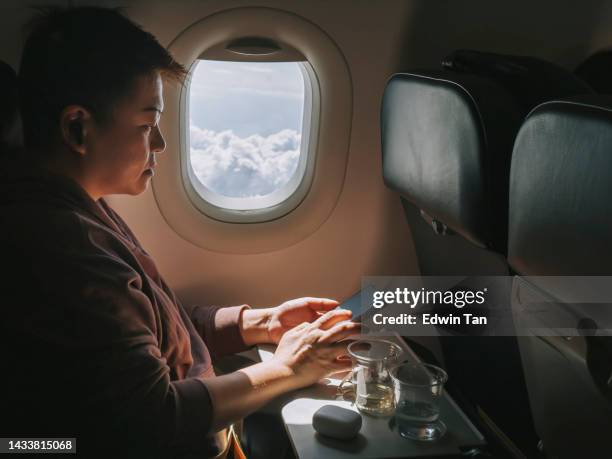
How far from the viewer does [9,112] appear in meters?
1.04

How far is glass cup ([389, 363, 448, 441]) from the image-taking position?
1117 mm

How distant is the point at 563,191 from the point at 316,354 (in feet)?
1.99

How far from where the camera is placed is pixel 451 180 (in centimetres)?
116

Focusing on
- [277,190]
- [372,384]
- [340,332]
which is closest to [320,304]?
[340,332]

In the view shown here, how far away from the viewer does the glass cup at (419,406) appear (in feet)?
3.67

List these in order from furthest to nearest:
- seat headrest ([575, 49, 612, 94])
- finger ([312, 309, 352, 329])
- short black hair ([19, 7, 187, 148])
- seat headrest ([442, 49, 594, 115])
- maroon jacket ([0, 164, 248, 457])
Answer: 1. seat headrest ([575, 49, 612, 94])
2. finger ([312, 309, 352, 329])
3. seat headrest ([442, 49, 594, 115])
4. short black hair ([19, 7, 187, 148])
5. maroon jacket ([0, 164, 248, 457])

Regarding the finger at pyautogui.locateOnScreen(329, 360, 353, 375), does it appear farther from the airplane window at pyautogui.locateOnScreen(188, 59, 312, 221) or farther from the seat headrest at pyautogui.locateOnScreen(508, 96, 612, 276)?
the airplane window at pyautogui.locateOnScreen(188, 59, 312, 221)

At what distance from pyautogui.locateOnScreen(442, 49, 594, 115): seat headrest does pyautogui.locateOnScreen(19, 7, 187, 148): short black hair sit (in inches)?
27.9

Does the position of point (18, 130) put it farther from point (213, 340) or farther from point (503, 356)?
point (503, 356)

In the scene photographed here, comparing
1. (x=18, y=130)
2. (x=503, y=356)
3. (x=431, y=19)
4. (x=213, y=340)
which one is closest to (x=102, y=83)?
(x=18, y=130)

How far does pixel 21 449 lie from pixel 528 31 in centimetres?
171

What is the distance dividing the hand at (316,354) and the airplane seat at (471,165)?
310mm

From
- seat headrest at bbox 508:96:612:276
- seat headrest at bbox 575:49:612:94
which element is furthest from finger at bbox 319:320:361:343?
seat headrest at bbox 575:49:612:94

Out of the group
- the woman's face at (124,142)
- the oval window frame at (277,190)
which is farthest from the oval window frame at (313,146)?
the woman's face at (124,142)
